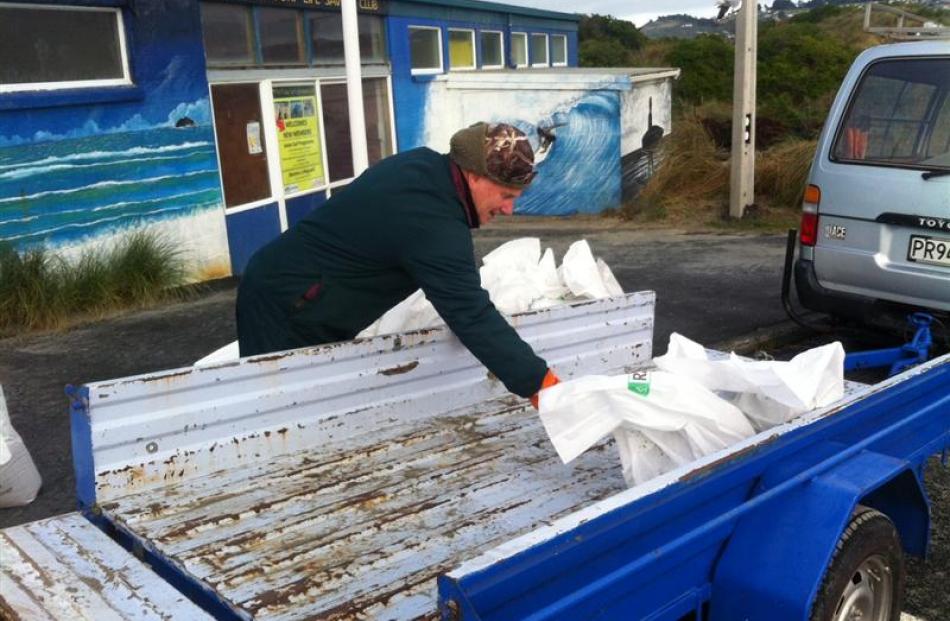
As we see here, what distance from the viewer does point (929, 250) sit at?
17.4ft

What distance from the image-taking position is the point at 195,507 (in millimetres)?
2896

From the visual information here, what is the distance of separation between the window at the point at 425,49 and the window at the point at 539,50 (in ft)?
14.8

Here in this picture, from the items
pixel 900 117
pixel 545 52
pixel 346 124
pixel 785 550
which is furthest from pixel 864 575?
pixel 545 52

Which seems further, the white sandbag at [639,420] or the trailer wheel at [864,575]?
the white sandbag at [639,420]

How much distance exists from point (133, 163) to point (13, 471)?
205 inches

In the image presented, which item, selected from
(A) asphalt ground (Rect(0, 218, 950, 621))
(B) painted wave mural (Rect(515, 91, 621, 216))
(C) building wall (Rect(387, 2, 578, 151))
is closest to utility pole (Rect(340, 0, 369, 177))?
(A) asphalt ground (Rect(0, 218, 950, 621))

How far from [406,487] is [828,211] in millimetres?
3787

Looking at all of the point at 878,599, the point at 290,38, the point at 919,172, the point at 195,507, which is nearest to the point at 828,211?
the point at 919,172

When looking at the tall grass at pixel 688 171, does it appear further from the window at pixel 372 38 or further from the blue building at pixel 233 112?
the window at pixel 372 38

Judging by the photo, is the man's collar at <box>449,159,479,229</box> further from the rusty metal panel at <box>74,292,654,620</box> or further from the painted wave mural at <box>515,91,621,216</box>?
the painted wave mural at <box>515,91,621,216</box>

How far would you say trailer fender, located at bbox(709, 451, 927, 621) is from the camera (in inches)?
96.3

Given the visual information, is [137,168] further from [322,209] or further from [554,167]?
[554,167]


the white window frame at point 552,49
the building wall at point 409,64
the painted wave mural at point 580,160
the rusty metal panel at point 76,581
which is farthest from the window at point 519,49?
the rusty metal panel at point 76,581

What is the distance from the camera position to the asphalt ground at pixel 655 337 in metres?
4.42
